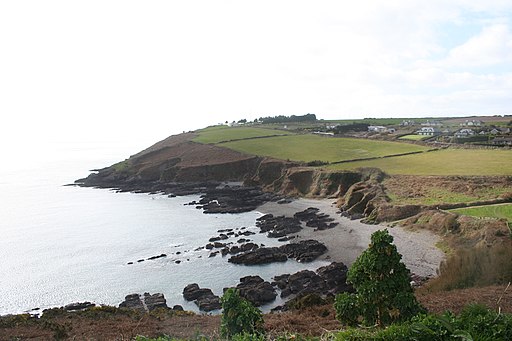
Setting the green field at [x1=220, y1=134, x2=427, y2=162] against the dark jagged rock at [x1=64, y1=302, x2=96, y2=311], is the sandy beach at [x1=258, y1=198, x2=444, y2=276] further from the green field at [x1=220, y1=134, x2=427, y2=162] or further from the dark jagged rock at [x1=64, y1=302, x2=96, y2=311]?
the green field at [x1=220, y1=134, x2=427, y2=162]

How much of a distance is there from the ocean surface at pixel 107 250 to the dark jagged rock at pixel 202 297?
52cm

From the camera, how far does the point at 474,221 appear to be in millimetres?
33969

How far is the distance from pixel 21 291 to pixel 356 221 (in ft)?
100

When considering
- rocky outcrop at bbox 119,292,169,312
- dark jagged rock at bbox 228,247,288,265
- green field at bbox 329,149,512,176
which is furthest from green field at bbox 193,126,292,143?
rocky outcrop at bbox 119,292,169,312

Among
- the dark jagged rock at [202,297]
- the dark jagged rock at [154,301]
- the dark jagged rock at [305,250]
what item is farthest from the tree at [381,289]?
the dark jagged rock at [305,250]

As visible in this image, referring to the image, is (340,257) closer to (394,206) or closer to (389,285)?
(394,206)

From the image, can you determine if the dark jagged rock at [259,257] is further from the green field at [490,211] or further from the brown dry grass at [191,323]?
the green field at [490,211]

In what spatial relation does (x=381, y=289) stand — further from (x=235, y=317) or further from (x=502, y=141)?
(x=502, y=141)

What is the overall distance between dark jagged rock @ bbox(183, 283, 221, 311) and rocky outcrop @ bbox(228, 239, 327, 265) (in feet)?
21.0

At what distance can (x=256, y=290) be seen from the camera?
29031 mm

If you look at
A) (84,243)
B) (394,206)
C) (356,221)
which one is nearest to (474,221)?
(394,206)

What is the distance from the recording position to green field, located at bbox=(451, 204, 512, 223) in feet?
115

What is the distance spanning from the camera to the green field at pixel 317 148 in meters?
73.4

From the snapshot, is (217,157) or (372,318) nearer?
(372,318)
